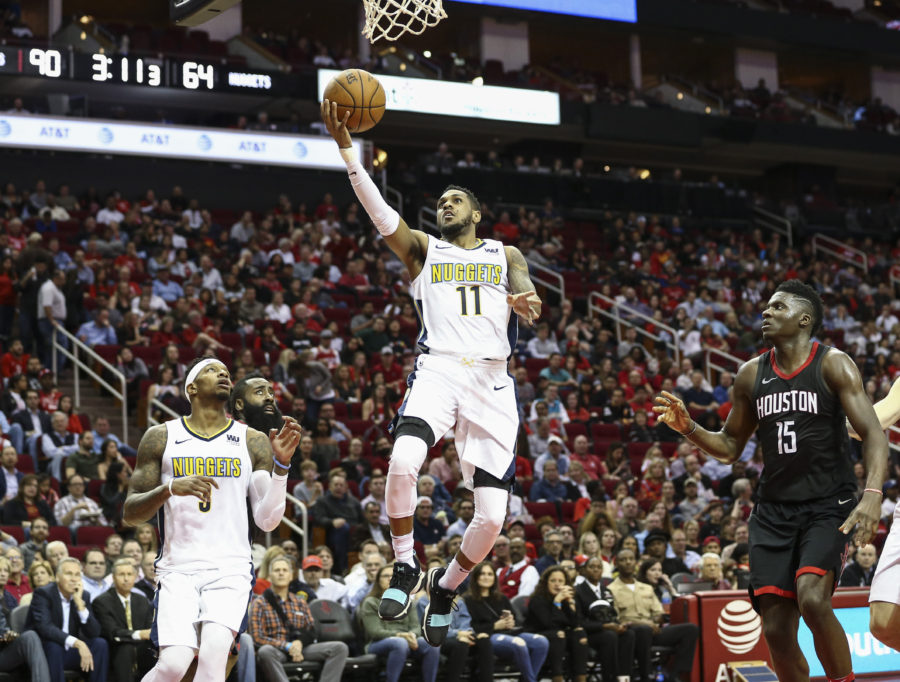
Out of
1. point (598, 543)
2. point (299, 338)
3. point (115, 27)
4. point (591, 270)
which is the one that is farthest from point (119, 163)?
A: point (598, 543)

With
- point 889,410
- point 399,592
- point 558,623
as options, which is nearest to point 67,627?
point 558,623

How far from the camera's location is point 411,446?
268 inches

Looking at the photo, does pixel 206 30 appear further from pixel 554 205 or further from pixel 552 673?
pixel 552 673

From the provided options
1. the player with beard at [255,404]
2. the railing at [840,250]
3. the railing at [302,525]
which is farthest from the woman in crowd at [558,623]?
the railing at [840,250]

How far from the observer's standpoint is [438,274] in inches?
283

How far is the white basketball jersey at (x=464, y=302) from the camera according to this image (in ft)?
23.4

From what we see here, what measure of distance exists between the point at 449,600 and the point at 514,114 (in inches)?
756

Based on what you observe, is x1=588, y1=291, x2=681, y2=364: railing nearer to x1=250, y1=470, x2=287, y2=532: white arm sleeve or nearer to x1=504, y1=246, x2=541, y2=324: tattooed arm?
x1=504, y1=246, x2=541, y2=324: tattooed arm

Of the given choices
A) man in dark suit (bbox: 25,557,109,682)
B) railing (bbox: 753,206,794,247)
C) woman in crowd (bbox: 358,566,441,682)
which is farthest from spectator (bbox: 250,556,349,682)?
railing (bbox: 753,206,794,247)

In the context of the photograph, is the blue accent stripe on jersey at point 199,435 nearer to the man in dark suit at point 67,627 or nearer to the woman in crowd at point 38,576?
the man in dark suit at point 67,627

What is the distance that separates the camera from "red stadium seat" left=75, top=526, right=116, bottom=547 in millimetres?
13227

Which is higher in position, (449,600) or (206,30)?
(206,30)

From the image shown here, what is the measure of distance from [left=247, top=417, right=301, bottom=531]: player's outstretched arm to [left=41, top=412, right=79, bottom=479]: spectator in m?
7.55

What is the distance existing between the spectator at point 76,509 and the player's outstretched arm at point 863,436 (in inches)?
359
